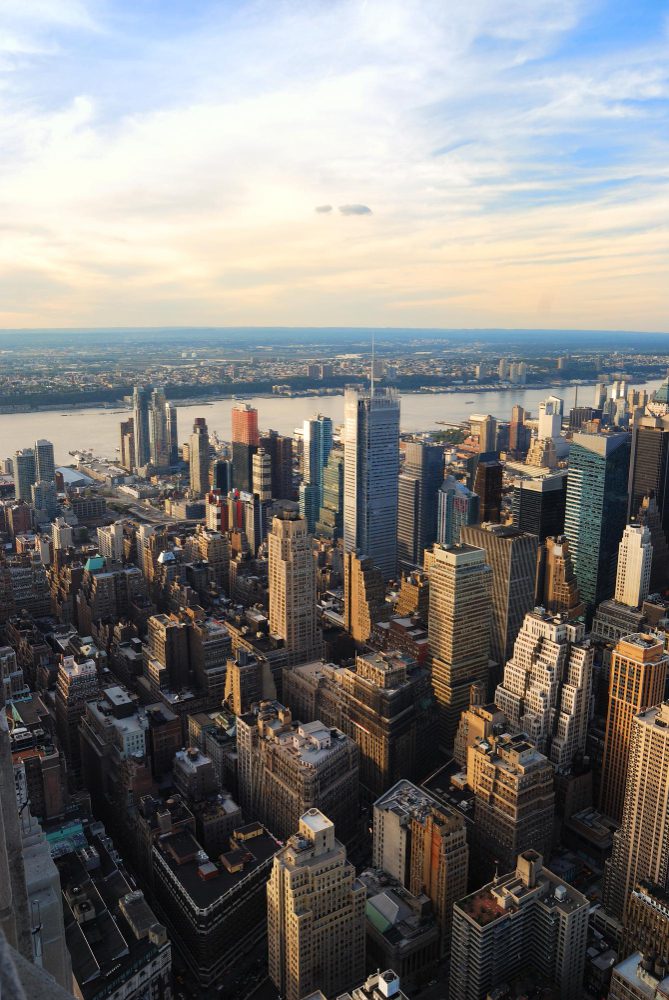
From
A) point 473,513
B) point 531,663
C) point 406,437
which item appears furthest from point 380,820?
point 406,437

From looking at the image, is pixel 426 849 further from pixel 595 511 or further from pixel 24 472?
pixel 24 472

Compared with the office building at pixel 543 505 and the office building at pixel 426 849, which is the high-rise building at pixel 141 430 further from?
the office building at pixel 426 849

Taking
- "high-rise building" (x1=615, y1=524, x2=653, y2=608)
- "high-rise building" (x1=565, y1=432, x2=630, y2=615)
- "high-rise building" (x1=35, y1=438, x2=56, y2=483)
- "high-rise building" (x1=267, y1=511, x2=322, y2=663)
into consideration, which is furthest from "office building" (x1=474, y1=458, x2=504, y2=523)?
"high-rise building" (x1=35, y1=438, x2=56, y2=483)

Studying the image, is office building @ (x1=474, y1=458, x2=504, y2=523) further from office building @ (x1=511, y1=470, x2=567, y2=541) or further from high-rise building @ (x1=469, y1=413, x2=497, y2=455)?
high-rise building @ (x1=469, y1=413, x2=497, y2=455)

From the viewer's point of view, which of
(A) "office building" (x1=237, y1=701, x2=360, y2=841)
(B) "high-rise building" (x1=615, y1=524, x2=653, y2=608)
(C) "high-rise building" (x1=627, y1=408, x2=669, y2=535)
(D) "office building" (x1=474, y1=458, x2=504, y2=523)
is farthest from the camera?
(C) "high-rise building" (x1=627, y1=408, x2=669, y2=535)

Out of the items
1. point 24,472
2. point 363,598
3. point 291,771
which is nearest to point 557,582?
point 363,598

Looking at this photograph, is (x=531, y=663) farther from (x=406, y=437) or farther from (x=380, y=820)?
(x=406, y=437)

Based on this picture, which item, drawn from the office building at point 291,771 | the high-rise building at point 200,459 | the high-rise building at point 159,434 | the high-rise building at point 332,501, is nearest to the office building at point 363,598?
the office building at point 291,771

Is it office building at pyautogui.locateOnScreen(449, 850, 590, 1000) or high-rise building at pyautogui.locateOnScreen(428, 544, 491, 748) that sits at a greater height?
high-rise building at pyautogui.locateOnScreen(428, 544, 491, 748)
